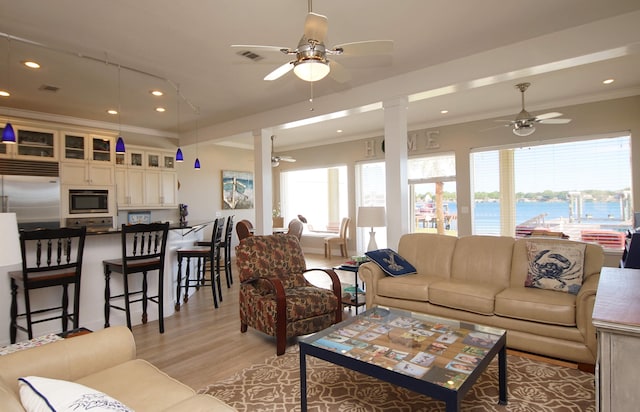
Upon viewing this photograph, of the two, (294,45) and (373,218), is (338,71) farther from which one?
(373,218)

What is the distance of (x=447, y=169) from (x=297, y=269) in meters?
4.48

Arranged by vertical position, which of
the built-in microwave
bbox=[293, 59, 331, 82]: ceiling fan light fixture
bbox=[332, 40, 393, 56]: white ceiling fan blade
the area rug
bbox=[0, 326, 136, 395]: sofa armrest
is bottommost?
the area rug

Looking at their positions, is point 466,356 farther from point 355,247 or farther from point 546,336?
point 355,247

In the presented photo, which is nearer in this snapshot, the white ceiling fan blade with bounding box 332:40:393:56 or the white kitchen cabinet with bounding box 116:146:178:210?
the white ceiling fan blade with bounding box 332:40:393:56

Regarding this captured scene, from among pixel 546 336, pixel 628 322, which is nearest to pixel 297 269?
pixel 546 336

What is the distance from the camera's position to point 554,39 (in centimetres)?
333

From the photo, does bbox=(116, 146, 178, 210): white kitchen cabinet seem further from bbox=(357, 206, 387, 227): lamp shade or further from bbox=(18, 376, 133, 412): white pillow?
bbox=(18, 376, 133, 412): white pillow

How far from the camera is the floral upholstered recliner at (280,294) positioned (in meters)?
3.13

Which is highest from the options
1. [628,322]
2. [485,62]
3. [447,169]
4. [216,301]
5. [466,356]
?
[485,62]

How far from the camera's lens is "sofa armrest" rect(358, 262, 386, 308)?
3783 millimetres

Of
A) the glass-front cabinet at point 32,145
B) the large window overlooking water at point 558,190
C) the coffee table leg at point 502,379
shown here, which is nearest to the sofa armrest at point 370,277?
the coffee table leg at point 502,379

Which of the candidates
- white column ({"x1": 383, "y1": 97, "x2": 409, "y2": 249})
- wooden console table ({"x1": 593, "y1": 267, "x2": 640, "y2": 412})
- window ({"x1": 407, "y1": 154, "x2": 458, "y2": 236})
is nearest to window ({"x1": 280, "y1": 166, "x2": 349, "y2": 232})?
window ({"x1": 407, "y1": 154, "x2": 458, "y2": 236})

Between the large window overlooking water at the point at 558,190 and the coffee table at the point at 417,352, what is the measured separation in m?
4.50

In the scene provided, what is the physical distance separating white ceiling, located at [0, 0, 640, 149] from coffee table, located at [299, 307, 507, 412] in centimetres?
255
